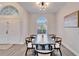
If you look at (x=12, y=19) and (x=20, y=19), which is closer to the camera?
(x=12, y=19)

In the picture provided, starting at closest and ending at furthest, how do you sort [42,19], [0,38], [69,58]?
[69,58], [42,19], [0,38]

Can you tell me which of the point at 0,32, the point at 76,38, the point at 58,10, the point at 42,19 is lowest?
the point at 76,38

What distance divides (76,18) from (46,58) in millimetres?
2486

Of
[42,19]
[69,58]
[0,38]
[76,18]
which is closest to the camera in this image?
[69,58]

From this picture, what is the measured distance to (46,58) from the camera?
86 centimetres

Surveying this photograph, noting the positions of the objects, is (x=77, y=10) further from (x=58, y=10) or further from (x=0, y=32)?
(x=0, y=32)

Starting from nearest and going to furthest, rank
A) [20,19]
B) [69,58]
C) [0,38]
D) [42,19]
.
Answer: [69,58], [42,19], [0,38], [20,19]

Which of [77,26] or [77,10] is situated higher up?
[77,10]

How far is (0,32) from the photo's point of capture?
2195mm

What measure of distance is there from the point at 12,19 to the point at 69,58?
1.61 metres

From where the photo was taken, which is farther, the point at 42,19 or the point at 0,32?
the point at 0,32

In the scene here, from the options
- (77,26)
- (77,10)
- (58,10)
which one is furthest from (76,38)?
(58,10)

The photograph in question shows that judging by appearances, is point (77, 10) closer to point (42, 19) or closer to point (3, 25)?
point (42, 19)

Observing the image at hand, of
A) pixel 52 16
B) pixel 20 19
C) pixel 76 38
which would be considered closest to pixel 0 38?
pixel 20 19
